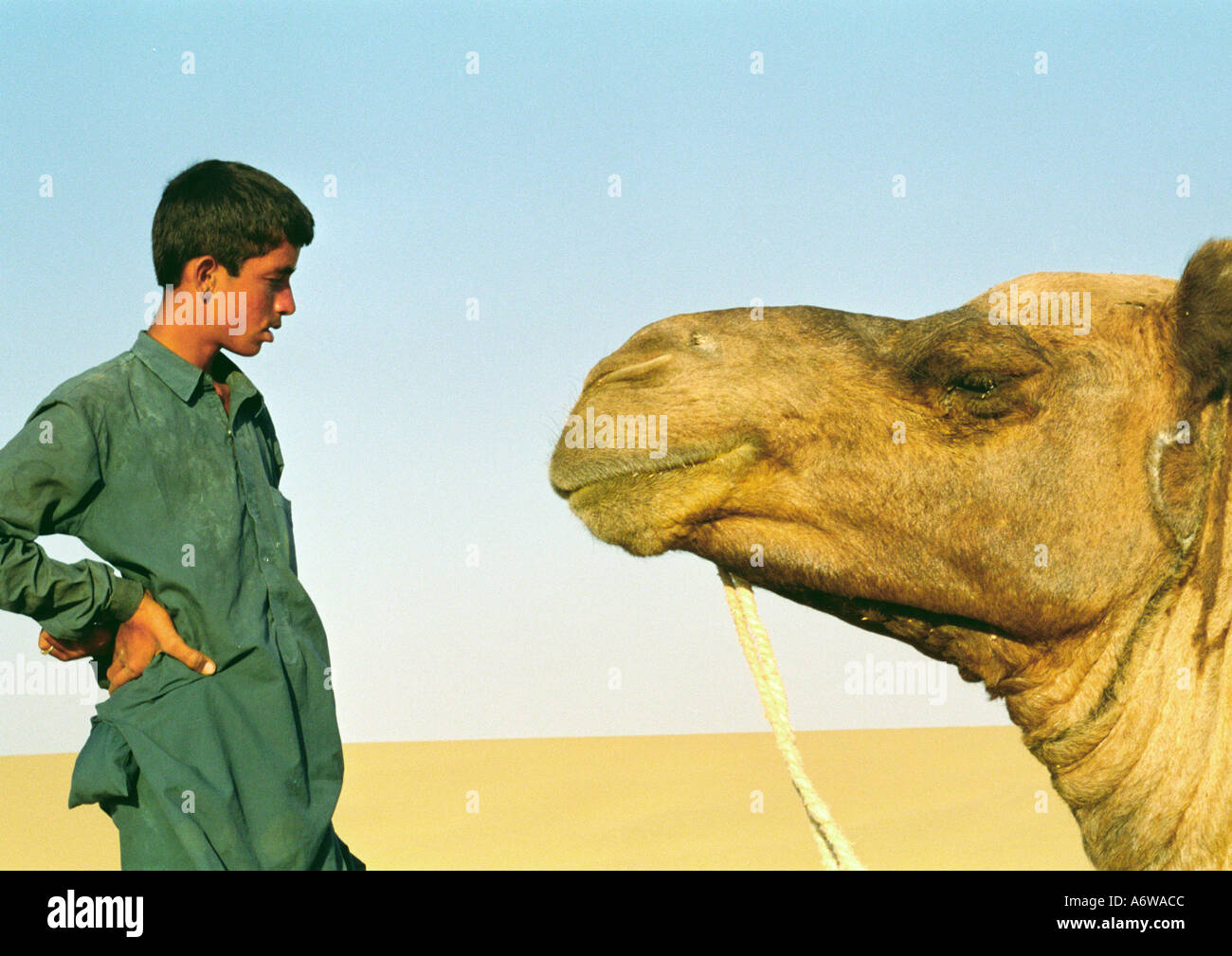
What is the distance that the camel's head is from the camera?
4.02m

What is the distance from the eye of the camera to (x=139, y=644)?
328cm

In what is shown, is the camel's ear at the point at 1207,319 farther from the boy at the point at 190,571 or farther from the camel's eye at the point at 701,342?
the boy at the point at 190,571

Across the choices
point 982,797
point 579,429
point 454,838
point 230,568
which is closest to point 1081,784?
point 579,429

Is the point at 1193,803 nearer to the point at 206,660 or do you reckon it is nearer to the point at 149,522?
the point at 206,660

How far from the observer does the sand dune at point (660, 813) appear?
61.3 ft

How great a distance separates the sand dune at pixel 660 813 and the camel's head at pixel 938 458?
10027mm

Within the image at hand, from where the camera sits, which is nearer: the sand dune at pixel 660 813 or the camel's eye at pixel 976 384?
the camel's eye at pixel 976 384

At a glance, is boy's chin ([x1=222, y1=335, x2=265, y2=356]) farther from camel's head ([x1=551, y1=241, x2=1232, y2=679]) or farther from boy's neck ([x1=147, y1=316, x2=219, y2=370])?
camel's head ([x1=551, y1=241, x2=1232, y2=679])

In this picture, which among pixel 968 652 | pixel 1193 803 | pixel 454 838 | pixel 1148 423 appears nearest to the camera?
pixel 1193 803

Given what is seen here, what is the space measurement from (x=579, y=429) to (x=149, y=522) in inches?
54.0

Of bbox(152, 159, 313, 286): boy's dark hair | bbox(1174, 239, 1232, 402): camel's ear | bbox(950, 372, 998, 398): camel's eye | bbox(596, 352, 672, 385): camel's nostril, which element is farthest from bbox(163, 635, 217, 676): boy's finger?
bbox(1174, 239, 1232, 402): camel's ear

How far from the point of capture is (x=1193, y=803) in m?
3.80

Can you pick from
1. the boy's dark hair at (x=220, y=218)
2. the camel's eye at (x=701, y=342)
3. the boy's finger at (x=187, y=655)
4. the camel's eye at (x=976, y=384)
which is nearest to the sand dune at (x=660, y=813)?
the camel's eye at (x=976, y=384)

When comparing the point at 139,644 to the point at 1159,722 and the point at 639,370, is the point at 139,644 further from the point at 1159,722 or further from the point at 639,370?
the point at 1159,722
